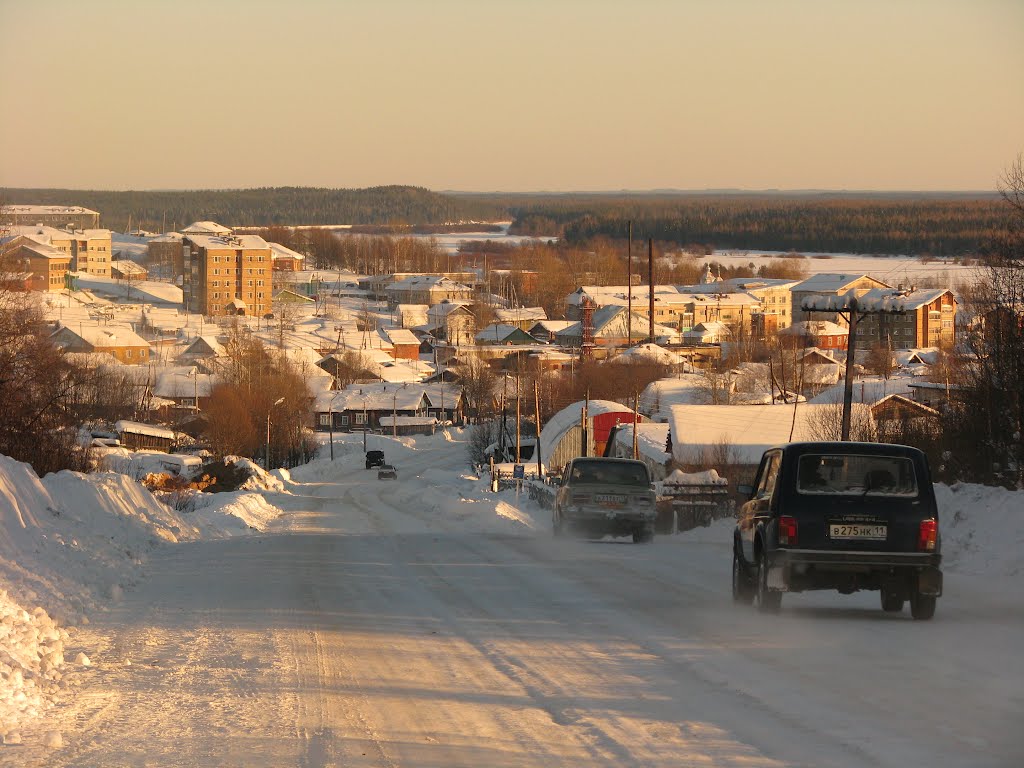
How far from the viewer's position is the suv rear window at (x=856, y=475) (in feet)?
40.6

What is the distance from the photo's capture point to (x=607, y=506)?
23531mm

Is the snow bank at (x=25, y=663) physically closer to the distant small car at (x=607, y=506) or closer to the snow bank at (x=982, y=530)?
the snow bank at (x=982, y=530)

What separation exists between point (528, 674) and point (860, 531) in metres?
4.40

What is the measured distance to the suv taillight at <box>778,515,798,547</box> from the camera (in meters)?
12.3

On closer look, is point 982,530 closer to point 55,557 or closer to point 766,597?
point 766,597

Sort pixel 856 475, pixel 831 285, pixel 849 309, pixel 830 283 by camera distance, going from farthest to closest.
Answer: pixel 830 283 → pixel 831 285 → pixel 849 309 → pixel 856 475

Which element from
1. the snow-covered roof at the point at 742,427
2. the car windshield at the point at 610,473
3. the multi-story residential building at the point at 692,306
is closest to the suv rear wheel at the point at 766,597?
the car windshield at the point at 610,473

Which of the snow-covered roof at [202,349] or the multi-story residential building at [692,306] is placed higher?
the multi-story residential building at [692,306]

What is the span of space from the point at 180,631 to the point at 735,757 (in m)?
6.05

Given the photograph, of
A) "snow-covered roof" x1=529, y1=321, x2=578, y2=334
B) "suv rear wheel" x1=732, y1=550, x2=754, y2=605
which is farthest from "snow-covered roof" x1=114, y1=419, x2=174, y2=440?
"snow-covered roof" x1=529, y1=321, x2=578, y2=334

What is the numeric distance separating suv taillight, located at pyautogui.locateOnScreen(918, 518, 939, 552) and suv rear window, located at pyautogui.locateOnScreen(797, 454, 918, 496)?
0.32 metres

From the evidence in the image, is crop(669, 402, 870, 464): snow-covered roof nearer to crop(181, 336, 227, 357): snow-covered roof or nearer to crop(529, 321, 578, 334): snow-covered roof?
crop(181, 336, 227, 357): snow-covered roof

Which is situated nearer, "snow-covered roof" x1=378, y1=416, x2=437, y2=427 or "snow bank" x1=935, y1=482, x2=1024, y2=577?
"snow bank" x1=935, y1=482, x2=1024, y2=577

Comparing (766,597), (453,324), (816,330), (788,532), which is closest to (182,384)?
(816,330)
